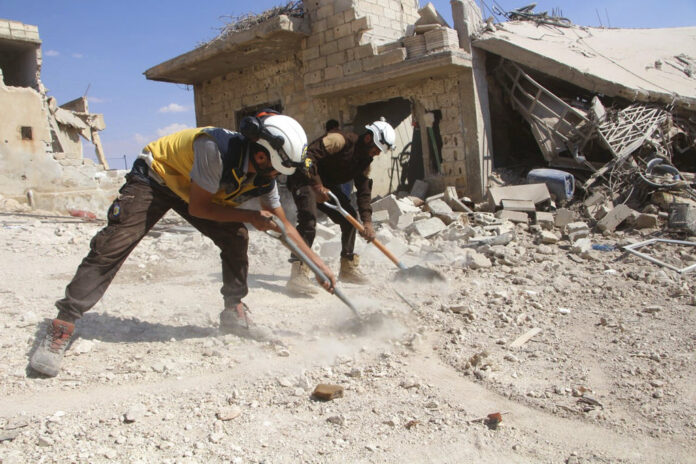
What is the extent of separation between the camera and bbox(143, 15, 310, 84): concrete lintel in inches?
346

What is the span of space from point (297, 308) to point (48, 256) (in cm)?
338

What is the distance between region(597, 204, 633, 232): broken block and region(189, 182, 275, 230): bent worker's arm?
500 centimetres

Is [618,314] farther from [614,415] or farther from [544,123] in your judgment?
[544,123]

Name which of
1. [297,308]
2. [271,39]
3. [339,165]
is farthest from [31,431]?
[271,39]

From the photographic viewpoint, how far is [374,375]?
2.83 m

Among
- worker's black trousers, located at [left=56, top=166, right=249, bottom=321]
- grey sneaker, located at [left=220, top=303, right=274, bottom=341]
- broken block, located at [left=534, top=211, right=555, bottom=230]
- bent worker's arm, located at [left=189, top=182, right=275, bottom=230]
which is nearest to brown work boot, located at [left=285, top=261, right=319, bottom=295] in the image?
grey sneaker, located at [left=220, top=303, right=274, bottom=341]

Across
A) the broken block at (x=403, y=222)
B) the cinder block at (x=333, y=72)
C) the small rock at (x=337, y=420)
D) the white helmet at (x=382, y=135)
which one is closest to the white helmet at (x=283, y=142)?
the small rock at (x=337, y=420)

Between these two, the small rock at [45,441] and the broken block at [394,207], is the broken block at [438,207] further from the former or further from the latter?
the small rock at [45,441]

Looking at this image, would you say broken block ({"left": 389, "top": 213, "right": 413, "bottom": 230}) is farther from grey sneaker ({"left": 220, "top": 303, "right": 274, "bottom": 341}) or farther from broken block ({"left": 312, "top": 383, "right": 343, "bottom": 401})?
broken block ({"left": 312, "top": 383, "right": 343, "bottom": 401})

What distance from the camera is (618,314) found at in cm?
384

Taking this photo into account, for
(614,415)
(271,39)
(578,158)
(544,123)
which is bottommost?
(614,415)

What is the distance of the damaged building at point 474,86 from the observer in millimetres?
7598

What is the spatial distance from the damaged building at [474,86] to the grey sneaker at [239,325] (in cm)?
545

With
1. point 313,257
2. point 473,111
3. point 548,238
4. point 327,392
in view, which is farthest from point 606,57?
point 327,392
